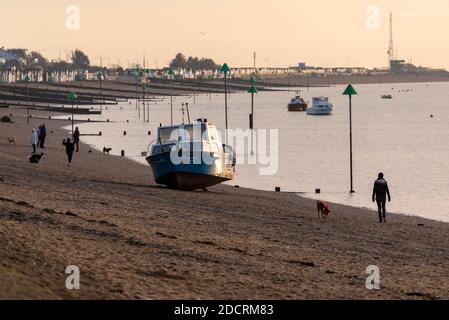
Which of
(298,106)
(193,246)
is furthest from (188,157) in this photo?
(298,106)

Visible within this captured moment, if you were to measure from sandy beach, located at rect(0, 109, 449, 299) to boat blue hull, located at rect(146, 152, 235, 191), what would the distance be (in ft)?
4.54

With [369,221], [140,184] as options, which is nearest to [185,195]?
[140,184]

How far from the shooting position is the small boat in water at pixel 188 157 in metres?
37.3

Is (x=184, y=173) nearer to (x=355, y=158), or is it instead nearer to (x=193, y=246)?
(x=193, y=246)

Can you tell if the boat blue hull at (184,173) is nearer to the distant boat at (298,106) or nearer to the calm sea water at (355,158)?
the calm sea water at (355,158)

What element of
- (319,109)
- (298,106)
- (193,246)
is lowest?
(193,246)

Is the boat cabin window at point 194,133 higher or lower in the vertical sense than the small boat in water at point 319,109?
higher

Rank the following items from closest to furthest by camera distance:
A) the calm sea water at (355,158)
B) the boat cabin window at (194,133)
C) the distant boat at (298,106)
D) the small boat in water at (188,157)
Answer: the small boat in water at (188,157), the boat cabin window at (194,133), the calm sea water at (355,158), the distant boat at (298,106)

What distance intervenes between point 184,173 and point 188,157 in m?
0.68

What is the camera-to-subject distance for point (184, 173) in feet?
123

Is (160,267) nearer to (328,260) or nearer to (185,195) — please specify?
(328,260)

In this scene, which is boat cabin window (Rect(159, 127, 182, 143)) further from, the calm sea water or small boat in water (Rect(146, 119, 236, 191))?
the calm sea water

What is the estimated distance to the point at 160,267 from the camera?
16.3 meters

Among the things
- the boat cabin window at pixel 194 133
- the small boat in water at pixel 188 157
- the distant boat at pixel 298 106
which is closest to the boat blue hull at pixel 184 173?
the small boat in water at pixel 188 157
